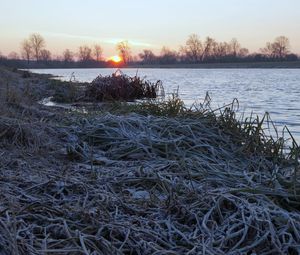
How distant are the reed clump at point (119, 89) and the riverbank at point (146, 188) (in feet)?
32.6

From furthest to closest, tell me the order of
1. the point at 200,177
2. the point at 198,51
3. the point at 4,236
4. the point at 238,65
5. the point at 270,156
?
1. the point at 198,51
2. the point at 238,65
3. the point at 270,156
4. the point at 200,177
5. the point at 4,236

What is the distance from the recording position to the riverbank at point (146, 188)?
295 centimetres

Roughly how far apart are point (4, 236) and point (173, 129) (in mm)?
3529

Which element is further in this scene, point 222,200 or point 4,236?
point 222,200

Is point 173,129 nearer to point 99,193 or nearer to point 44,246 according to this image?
point 99,193

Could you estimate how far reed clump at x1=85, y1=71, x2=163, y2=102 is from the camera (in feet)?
54.0

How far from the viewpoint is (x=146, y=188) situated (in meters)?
4.10

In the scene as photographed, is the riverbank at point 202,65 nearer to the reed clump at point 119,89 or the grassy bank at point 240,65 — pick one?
the grassy bank at point 240,65

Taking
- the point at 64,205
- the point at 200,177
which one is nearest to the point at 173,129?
the point at 200,177

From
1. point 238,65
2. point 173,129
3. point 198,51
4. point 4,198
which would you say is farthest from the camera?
point 198,51

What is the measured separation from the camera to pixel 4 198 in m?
3.34

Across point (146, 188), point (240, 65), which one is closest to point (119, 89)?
point (146, 188)

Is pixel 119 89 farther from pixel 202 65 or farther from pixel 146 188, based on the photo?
pixel 202 65

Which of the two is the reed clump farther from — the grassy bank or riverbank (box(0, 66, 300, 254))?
the grassy bank
